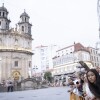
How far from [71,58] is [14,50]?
2136 cm

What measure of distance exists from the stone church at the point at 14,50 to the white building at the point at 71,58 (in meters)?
15.3

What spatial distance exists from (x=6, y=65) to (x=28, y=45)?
31.5 feet

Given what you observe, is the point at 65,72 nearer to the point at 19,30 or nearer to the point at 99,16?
the point at 19,30

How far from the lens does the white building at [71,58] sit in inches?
3051

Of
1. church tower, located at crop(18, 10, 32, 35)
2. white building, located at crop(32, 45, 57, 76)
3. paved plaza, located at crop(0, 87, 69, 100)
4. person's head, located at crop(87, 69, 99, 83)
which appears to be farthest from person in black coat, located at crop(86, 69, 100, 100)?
white building, located at crop(32, 45, 57, 76)

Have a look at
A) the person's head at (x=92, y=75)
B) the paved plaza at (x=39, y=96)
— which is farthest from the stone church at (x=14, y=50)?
the person's head at (x=92, y=75)

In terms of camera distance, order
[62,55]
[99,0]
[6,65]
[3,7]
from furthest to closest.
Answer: [62,55] → [3,7] → [6,65] → [99,0]

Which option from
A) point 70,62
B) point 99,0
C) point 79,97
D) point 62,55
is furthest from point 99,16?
point 62,55

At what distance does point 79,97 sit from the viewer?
7.66m

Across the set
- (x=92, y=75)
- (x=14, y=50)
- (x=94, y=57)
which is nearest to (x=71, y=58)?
(x=94, y=57)

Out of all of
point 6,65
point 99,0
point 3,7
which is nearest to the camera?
point 99,0

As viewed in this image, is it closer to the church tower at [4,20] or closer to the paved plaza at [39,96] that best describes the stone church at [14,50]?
the church tower at [4,20]

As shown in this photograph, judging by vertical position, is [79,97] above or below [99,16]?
below

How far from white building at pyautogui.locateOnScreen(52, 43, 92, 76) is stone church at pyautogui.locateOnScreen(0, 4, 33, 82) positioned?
50.3ft
